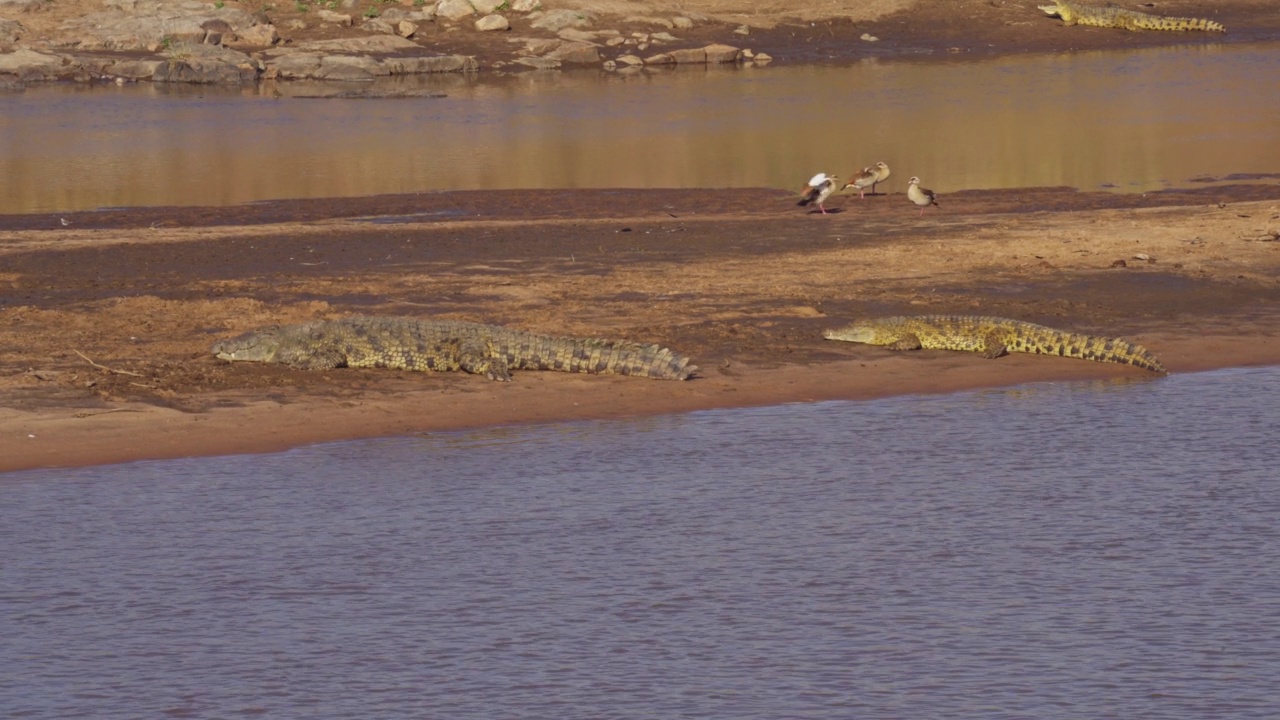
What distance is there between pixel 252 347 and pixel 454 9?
31038 millimetres

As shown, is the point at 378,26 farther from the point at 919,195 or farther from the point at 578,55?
the point at 919,195

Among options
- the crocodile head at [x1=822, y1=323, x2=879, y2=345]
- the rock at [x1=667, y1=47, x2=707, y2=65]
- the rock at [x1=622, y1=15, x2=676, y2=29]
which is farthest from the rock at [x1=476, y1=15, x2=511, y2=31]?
the crocodile head at [x1=822, y1=323, x2=879, y2=345]

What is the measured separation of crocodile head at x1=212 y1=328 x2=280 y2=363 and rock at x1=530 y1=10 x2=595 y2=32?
98.7ft

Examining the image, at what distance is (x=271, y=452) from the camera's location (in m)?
11.4

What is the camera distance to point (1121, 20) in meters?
44.2

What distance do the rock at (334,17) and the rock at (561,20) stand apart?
4.34 metres

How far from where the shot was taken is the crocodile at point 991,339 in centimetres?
1348

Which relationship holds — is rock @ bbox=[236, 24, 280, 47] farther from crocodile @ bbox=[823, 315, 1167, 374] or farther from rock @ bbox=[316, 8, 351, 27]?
crocodile @ bbox=[823, 315, 1167, 374]

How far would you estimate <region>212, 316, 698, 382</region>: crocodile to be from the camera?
12.9 metres

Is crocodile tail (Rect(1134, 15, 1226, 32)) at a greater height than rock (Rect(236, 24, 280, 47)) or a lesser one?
greater

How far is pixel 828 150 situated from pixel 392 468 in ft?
56.5

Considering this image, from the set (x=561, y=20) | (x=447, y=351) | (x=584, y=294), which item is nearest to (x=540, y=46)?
(x=561, y=20)

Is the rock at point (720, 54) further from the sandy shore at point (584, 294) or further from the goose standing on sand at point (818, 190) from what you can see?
the goose standing on sand at point (818, 190)

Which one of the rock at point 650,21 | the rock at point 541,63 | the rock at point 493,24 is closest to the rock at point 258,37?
the rock at point 493,24
